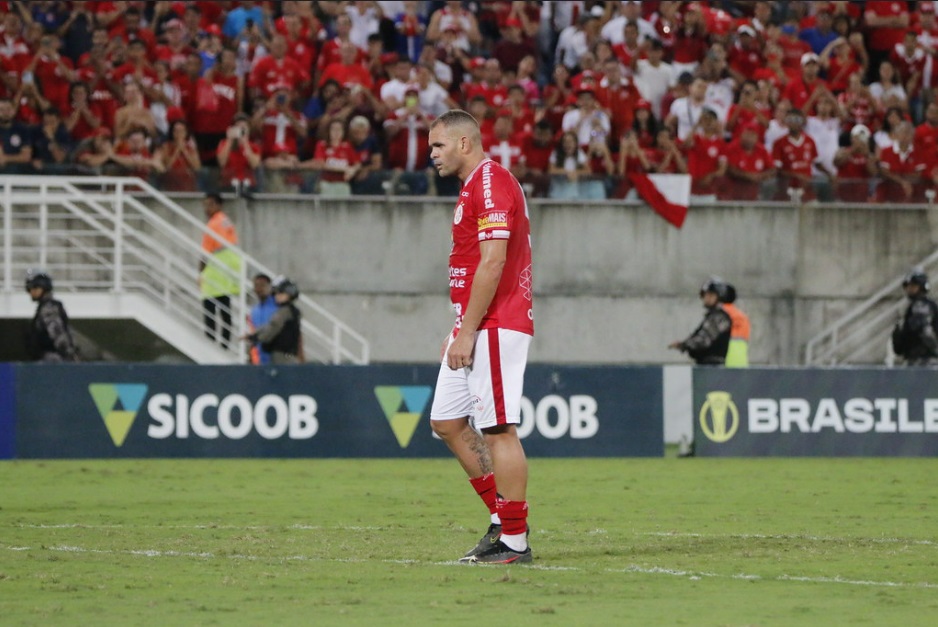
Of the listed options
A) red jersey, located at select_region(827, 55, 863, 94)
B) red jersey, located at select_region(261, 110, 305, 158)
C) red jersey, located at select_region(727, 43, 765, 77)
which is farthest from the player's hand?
red jersey, located at select_region(827, 55, 863, 94)

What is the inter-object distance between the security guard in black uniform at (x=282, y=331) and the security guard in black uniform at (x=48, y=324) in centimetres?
211

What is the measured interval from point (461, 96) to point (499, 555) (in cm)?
1506

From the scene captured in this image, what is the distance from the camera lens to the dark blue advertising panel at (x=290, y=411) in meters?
17.8

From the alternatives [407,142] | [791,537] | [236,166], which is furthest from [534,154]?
[791,537]

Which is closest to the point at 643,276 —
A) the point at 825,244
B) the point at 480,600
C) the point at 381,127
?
the point at 825,244

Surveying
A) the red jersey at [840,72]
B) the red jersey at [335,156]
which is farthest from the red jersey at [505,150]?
the red jersey at [840,72]

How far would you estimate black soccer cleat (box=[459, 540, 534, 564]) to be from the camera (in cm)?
886

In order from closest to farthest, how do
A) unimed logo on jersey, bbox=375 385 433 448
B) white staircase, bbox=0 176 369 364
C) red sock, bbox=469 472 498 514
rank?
1. red sock, bbox=469 472 498 514
2. unimed logo on jersey, bbox=375 385 433 448
3. white staircase, bbox=0 176 369 364

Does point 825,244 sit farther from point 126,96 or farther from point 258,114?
point 126,96

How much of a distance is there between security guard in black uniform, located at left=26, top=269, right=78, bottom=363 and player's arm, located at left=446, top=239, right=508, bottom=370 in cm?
1080

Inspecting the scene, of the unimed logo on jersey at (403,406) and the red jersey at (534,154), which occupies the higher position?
the red jersey at (534,154)

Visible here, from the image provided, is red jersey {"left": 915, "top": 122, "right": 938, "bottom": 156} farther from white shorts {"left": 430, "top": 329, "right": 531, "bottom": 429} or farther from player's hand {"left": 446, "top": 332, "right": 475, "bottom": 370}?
player's hand {"left": 446, "top": 332, "right": 475, "bottom": 370}

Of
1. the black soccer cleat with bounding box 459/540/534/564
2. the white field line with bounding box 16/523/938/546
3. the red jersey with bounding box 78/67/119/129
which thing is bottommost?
the white field line with bounding box 16/523/938/546

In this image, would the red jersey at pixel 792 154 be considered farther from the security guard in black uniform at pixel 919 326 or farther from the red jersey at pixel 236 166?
the red jersey at pixel 236 166
